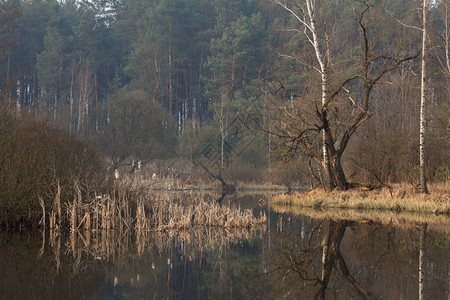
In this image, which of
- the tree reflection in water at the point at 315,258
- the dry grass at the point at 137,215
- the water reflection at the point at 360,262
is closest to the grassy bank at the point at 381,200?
the water reflection at the point at 360,262

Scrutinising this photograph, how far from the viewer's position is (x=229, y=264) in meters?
9.16

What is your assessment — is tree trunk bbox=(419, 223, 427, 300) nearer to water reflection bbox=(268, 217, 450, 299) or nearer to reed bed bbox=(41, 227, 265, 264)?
water reflection bbox=(268, 217, 450, 299)

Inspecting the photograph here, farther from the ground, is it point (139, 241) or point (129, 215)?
point (129, 215)

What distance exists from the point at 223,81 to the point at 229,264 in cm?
4193

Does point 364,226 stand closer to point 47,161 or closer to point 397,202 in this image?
point 397,202

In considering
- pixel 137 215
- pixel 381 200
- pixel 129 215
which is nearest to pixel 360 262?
pixel 137 215

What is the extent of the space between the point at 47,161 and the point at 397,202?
12179mm

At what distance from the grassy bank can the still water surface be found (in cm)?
518

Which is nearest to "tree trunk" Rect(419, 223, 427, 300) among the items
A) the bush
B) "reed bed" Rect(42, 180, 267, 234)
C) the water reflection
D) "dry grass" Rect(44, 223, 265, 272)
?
the water reflection

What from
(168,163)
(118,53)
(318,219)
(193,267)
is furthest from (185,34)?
(193,267)

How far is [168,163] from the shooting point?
4294 centimetres

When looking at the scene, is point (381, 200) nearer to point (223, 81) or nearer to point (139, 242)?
point (139, 242)

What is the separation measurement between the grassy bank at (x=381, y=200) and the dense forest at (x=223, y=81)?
0.97m

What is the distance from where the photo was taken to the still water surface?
A: 702 centimetres
